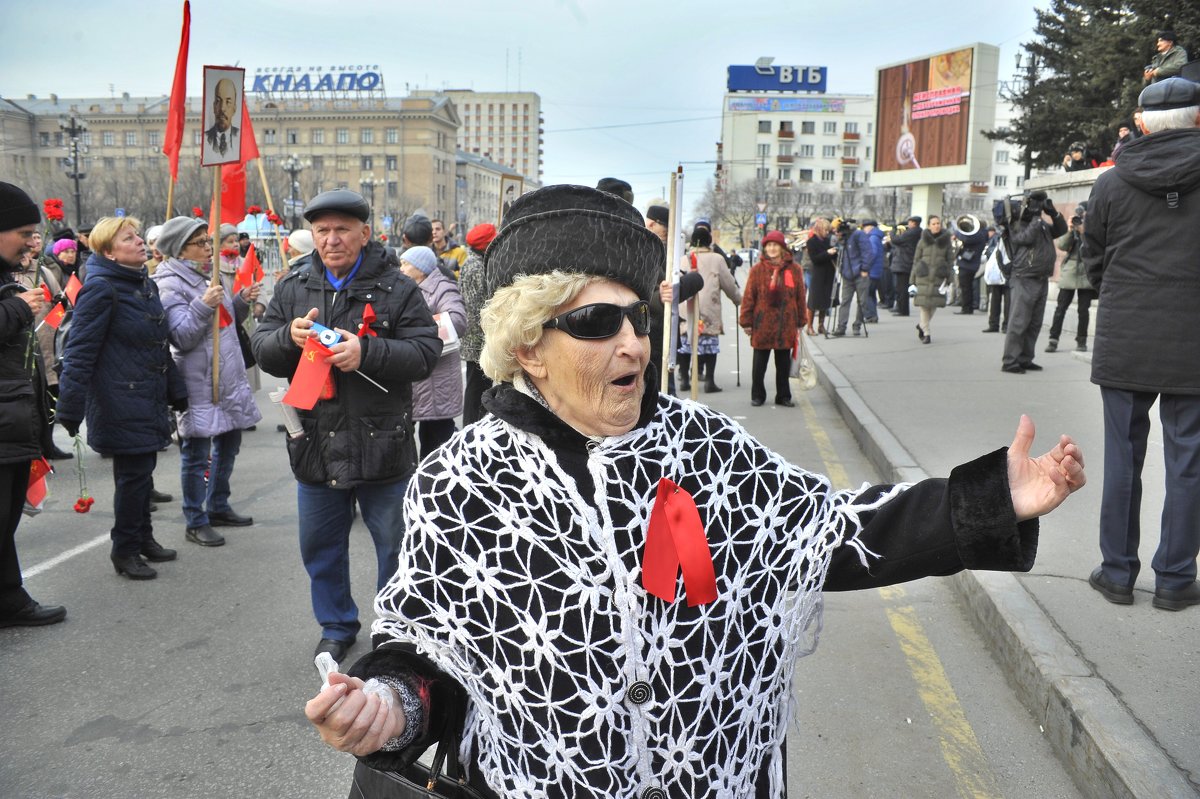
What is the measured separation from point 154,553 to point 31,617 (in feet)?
3.27

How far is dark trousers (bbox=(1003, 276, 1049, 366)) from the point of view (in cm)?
1141

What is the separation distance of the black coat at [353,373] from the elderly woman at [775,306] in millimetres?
6715

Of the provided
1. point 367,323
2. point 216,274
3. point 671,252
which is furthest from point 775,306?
point 367,323

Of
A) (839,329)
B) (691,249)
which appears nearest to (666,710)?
(691,249)

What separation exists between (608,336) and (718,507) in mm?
387

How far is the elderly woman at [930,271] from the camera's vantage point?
15.7 meters

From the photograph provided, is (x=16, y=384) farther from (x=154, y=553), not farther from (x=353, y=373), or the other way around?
(x=353, y=373)

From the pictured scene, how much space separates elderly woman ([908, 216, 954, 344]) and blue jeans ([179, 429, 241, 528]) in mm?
11588

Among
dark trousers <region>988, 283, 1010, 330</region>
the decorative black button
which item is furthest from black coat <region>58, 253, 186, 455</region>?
dark trousers <region>988, 283, 1010, 330</region>

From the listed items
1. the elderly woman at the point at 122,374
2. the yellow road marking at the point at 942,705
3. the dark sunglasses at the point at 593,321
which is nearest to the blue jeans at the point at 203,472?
the elderly woman at the point at 122,374

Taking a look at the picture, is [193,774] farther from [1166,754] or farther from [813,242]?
[813,242]

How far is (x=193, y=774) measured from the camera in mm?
3504

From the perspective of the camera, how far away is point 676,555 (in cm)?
175

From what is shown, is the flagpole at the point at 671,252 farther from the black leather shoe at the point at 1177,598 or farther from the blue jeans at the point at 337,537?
the black leather shoe at the point at 1177,598
